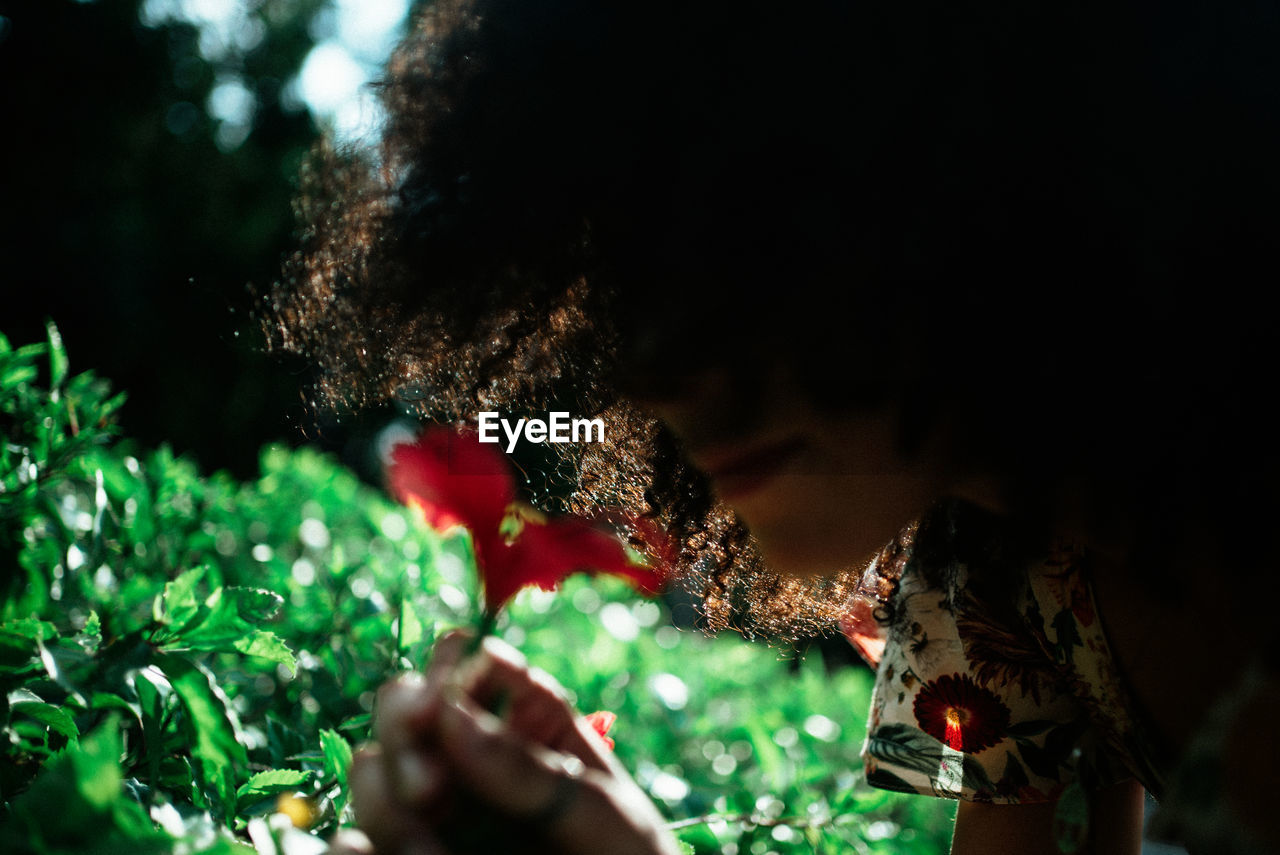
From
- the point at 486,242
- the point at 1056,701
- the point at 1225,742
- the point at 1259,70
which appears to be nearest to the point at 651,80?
the point at 486,242

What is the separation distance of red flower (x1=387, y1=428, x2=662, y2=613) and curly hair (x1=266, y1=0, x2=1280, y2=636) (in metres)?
0.30

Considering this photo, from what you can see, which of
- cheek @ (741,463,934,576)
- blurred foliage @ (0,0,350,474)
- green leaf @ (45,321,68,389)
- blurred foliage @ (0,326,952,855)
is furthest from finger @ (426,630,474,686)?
blurred foliage @ (0,0,350,474)

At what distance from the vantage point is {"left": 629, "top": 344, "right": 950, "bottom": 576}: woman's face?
90 cm

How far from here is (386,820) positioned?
51cm

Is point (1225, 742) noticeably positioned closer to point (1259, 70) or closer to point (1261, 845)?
point (1261, 845)

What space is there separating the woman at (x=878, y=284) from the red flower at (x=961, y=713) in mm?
241

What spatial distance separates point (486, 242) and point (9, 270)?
725 centimetres

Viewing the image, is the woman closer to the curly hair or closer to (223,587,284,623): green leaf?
the curly hair

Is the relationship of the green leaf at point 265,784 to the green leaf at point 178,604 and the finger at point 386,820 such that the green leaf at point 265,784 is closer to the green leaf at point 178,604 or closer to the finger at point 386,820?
the green leaf at point 178,604

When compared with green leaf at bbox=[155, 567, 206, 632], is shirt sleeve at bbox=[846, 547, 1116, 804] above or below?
below

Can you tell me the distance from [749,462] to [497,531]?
1.51 feet

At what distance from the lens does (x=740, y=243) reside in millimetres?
792

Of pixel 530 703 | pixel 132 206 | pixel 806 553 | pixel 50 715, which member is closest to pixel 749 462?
pixel 806 553

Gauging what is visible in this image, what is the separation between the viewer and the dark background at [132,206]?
21.3 ft
